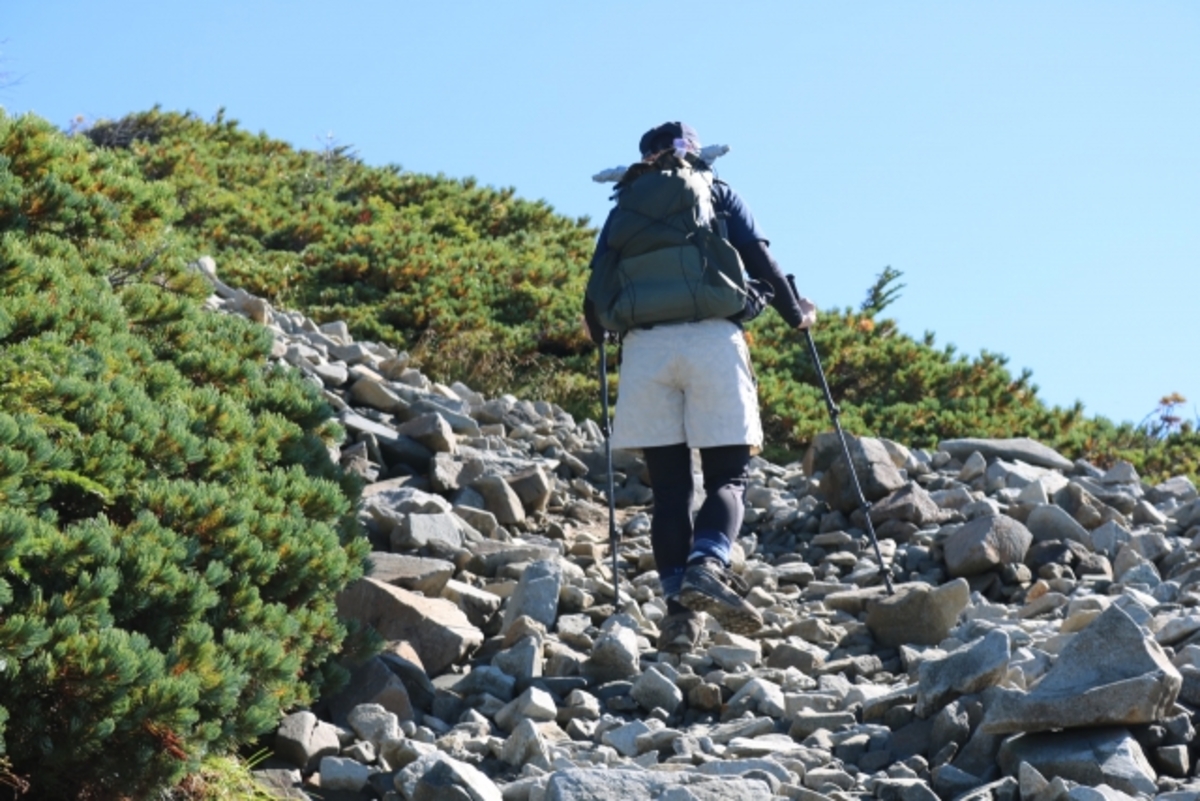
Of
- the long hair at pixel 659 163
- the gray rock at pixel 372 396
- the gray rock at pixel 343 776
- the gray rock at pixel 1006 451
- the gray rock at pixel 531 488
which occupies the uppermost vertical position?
the long hair at pixel 659 163

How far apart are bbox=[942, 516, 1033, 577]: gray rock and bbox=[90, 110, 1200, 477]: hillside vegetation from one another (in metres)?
4.01

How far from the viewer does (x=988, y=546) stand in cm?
830

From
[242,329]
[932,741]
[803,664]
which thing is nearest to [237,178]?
[242,329]

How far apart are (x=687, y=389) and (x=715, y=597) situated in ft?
3.60

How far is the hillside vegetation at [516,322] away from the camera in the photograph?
43.9 feet

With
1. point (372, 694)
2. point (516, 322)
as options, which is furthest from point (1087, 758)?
point (516, 322)

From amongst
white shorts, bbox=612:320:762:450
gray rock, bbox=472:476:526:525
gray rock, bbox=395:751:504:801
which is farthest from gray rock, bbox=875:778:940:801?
gray rock, bbox=472:476:526:525

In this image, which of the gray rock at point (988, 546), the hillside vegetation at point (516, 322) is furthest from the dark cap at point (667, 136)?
the hillside vegetation at point (516, 322)

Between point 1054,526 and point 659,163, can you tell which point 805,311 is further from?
point 1054,526

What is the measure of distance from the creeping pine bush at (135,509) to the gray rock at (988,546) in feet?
12.5

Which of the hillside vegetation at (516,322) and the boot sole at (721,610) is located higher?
the hillside vegetation at (516,322)

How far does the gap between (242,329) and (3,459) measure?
273cm

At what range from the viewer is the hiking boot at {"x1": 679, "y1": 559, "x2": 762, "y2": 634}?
645 centimetres

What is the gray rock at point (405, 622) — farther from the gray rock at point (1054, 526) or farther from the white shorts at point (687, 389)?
the gray rock at point (1054, 526)
